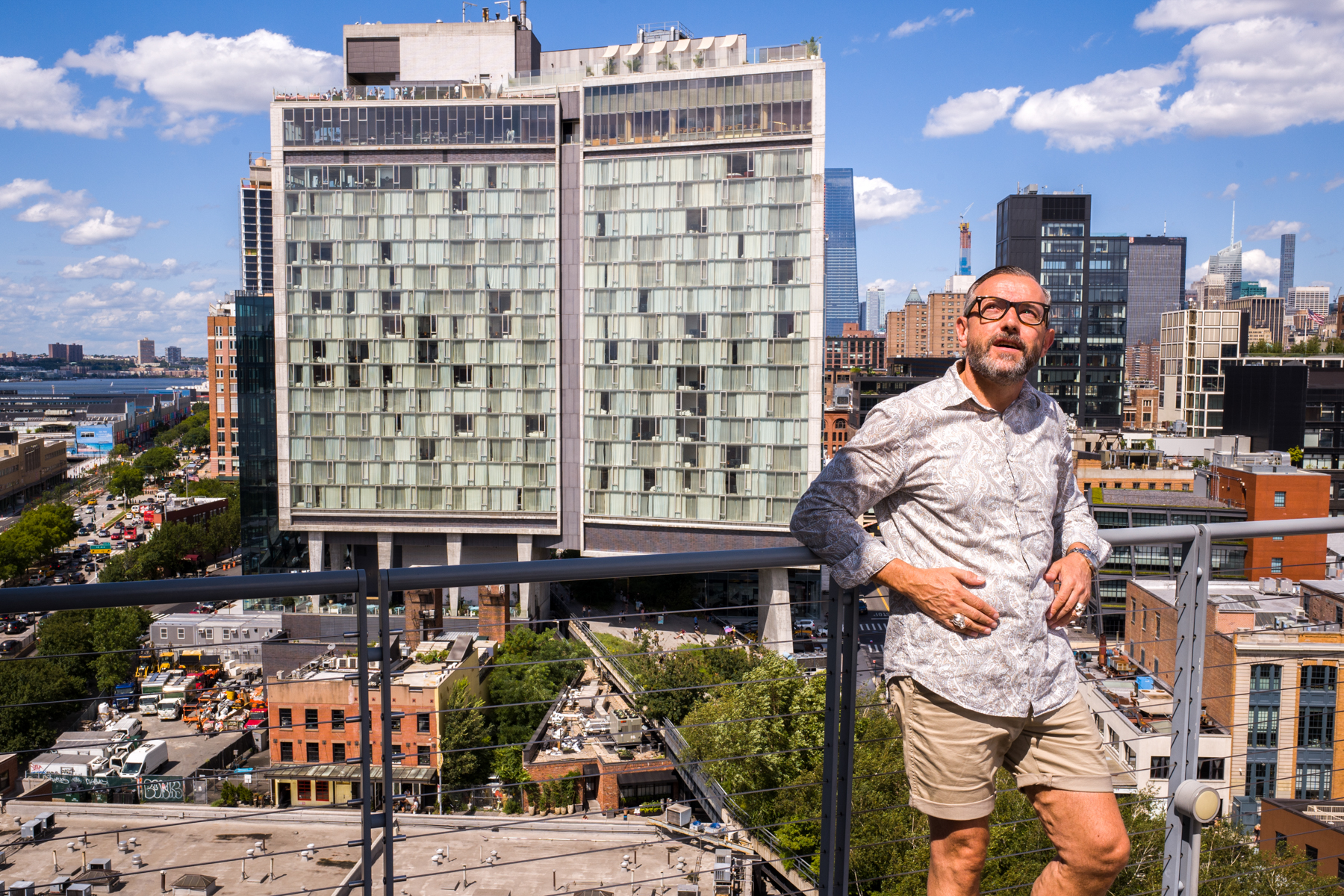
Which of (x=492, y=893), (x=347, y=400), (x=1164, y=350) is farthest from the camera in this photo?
A: (x=1164, y=350)

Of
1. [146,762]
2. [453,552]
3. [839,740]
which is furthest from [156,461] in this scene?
[839,740]

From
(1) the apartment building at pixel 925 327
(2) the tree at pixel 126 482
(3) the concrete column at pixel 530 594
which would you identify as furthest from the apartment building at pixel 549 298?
(1) the apartment building at pixel 925 327

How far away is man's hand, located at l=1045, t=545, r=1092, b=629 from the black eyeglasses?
75 cm

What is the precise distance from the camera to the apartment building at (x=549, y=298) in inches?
1563

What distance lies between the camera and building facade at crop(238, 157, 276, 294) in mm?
134500

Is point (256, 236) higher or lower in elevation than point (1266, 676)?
higher

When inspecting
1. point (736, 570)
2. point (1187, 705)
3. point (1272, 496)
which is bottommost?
point (1272, 496)

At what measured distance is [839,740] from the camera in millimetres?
3166

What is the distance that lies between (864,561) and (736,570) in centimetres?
49

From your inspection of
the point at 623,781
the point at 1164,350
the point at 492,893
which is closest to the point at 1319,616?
the point at 623,781

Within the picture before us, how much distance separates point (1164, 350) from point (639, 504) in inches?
2764

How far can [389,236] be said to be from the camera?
42438 mm

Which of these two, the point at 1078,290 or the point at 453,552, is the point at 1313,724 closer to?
the point at 453,552

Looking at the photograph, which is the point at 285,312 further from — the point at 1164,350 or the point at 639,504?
the point at 1164,350
